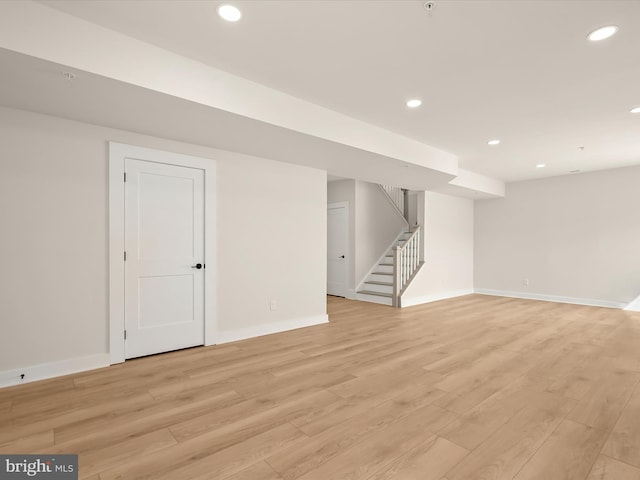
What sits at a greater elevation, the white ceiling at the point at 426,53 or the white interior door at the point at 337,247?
the white ceiling at the point at 426,53

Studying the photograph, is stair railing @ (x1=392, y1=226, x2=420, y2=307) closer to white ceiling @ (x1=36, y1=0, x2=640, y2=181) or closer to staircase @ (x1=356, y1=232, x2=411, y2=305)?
staircase @ (x1=356, y1=232, x2=411, y2=305)

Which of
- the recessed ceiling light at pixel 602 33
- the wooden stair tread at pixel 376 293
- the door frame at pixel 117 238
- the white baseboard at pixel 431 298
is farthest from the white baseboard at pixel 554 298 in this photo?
the door frame at pixel 117 238

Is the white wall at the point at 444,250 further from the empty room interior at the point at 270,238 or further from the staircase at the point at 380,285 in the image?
the empty room interior at the point at 270,238

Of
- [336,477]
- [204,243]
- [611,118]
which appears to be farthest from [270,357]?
[611,118]

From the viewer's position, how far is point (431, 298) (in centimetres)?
730

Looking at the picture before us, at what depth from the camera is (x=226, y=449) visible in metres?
1.95

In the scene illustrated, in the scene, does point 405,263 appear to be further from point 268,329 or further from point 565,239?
point 565,239

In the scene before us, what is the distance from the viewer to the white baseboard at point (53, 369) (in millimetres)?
2846

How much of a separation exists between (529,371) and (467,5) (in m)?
3.28

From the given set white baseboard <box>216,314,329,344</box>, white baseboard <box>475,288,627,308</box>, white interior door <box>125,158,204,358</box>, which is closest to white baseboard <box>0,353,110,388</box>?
white interior door <box>125,158,204,358</box>

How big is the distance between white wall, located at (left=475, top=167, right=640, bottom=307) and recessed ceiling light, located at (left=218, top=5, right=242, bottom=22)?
7896 millimetres

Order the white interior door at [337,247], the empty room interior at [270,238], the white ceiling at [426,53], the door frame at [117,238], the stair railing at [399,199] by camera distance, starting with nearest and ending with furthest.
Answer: the empty room interior at [270,238], the white ceiling at [426,53], the door frame at [117,238], the white interior door at [337,247], the stair railing at [399,199]

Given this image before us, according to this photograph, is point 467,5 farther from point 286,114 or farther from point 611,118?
point 611,118

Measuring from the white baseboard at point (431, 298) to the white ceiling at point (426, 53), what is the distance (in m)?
3.70
